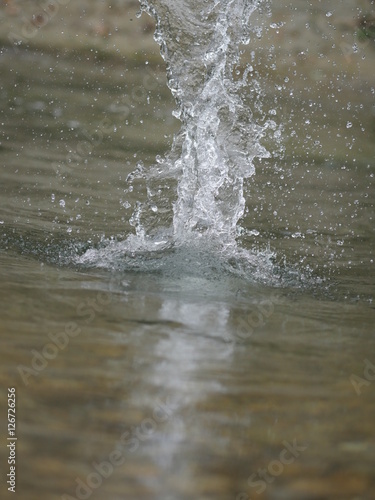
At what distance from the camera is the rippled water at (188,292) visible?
236 cm

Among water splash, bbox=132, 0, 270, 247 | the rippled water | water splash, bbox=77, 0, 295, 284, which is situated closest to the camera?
the rippled water

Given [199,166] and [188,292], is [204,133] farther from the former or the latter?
[188,292]

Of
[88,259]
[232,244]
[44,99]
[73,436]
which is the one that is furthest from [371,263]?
[44,99]

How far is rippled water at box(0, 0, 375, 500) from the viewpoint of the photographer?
7.73 feet

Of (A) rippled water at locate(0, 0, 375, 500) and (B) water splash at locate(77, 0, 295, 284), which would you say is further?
(B) water splash at locate(77, 0, 295, 284)

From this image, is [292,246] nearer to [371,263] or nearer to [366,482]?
[371,263]

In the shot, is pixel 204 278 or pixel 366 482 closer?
pixel 366 482

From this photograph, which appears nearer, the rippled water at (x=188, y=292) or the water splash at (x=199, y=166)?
the rippled water at (x=188, y=292)

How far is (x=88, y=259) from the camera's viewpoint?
14.1 ft

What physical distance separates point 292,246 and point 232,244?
21.7 inches

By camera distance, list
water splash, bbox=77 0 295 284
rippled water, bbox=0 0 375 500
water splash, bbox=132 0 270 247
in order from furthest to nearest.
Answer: water splash, bbox=132 0 270 247, water splash, bbox=77 0 295 284, rippled water, bbox=0 0 375 500

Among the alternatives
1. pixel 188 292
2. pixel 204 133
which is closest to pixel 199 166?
pixel 204 133

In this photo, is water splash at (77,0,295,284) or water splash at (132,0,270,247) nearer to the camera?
water splash at (77,0,295,284)

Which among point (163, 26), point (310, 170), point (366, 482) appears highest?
point (163, 26)
